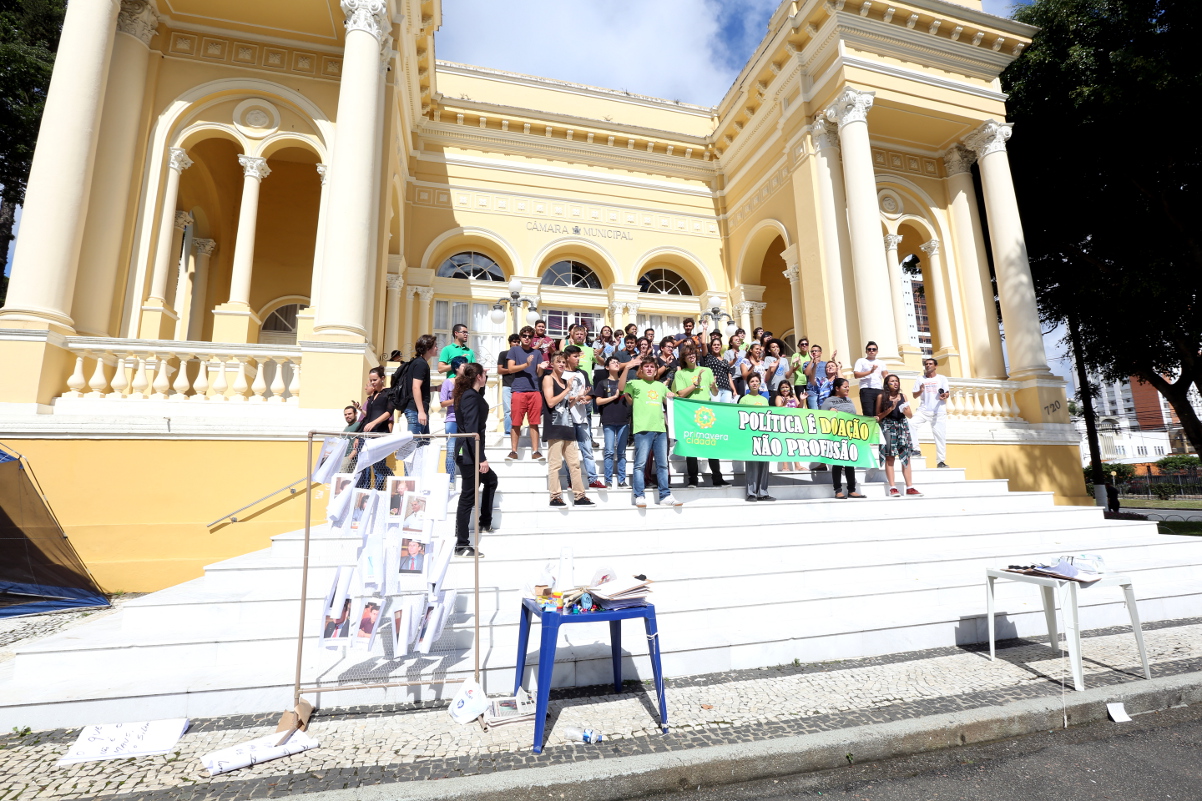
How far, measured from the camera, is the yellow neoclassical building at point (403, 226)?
25.2ft

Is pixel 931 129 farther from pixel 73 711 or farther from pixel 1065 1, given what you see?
pixel 73 711

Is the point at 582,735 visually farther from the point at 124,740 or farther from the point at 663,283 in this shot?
the point at 663,283

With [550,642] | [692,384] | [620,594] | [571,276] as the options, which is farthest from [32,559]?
[571,276]

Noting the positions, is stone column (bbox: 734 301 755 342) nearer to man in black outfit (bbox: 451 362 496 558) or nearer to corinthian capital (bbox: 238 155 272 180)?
man in black outfit (bbox: 451 362 496 558)

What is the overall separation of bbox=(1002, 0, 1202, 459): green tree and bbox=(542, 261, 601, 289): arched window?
482 inches

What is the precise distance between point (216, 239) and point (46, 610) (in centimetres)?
1058

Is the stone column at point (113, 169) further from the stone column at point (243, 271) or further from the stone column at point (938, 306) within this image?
the stone column at point (938, 306)

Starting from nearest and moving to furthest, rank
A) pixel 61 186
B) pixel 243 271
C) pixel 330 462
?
pixel 330 462 → pixel 61 186 → pixel 243 271

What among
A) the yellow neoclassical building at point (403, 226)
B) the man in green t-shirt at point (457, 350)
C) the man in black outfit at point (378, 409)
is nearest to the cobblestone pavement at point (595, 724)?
the man in black outfit at point (378, 409)

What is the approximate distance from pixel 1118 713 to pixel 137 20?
15778 mm

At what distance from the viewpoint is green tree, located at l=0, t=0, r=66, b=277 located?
12.2m

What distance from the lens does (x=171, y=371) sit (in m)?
8.35

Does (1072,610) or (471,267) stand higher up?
(471,267)

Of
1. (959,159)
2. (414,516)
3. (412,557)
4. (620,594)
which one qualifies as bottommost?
(620,594)
